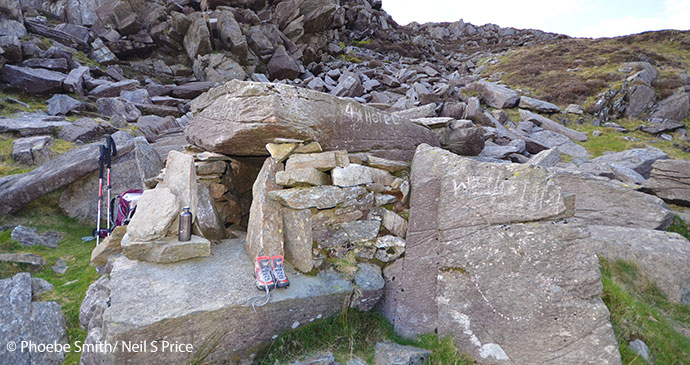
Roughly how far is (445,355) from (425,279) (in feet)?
3.70

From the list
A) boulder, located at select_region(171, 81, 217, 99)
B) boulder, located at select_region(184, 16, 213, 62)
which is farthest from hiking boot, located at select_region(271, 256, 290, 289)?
boulder, located at select_region(184, 16, 213, 62)

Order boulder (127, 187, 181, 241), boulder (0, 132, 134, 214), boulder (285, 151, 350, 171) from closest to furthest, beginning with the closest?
1. boulder (127, 187, 181, 241)
2. boulder (285, 151, 350, 171)
3. boulder (0, 132, 134, 214)

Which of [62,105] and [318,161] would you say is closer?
[318,161]

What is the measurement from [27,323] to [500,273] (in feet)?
24.9

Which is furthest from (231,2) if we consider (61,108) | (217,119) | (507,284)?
(507,284)

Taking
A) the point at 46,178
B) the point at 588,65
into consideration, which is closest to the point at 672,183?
the point at 46,178

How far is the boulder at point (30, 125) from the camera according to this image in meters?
13.0

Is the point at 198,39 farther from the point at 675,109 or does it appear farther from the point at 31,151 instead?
the point at 675,109

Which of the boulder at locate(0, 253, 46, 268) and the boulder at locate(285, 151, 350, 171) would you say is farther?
the boulder at locate(0, 253, 46, 268)

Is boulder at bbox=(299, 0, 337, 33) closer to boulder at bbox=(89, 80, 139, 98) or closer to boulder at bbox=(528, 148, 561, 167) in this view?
boulder at bbox=(89, 80, 139, 98)

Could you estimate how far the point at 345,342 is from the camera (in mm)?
4789

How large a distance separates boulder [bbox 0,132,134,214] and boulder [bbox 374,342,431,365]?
10209 millimetres

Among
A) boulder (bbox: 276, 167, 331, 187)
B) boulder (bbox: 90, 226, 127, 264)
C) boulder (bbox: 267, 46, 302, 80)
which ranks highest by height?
boulder (bbox: 267, 46, 302, 80)

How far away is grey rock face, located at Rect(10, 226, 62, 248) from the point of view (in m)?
7.91
